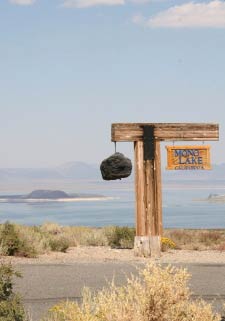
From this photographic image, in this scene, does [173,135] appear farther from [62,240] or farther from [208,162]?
[62,240]

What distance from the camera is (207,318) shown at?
941 centimetres

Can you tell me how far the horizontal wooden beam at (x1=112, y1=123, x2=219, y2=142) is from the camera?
2377 centimetres

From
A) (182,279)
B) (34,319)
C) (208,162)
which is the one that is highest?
(208,162)

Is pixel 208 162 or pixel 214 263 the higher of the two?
pixel 208 162

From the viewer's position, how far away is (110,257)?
2356 cm

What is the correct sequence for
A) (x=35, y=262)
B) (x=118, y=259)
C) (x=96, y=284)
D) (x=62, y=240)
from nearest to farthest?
(x=96, y=284) < (x=35, y=262) < (x=118, y=259) < (x=62, y=240)

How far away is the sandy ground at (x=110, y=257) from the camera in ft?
71.1

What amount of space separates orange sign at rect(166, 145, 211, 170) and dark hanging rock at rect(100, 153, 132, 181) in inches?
52.9

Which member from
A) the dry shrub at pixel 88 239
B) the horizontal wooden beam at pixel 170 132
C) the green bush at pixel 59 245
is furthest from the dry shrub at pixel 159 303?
the dry shrub at pixel 88 239

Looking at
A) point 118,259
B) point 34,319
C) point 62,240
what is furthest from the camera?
point 62,240

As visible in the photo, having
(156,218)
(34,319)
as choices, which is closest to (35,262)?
(156,218)

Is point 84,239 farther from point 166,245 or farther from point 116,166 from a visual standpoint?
point 116,166

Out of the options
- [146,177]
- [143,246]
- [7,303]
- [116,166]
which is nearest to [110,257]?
[143,246]

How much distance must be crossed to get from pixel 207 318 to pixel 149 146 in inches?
576
